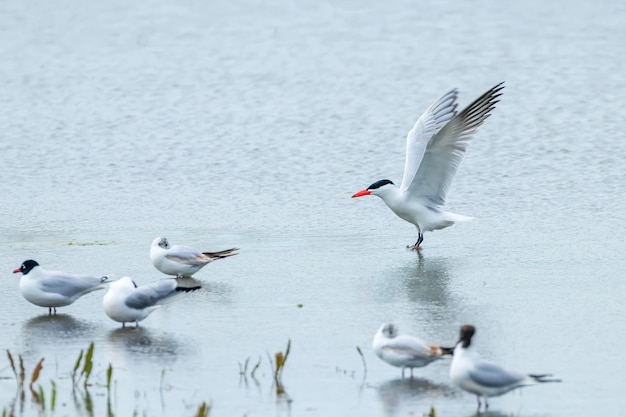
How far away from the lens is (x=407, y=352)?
7.03 metres

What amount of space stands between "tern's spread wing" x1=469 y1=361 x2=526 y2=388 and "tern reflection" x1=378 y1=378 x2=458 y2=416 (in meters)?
0.36

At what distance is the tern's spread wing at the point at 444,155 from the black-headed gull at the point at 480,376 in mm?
4513

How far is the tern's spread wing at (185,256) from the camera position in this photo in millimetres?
9602

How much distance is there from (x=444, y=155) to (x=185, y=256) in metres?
2.79

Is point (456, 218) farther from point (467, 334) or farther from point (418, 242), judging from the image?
point (467, 334)

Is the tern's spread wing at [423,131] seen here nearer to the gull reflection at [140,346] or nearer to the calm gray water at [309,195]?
the calm gray water at [309,195]

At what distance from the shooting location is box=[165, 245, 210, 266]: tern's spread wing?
960 centimetres

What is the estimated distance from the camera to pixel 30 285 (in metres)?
8.66

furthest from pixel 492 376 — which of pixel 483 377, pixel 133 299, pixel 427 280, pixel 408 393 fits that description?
pixel 427 280

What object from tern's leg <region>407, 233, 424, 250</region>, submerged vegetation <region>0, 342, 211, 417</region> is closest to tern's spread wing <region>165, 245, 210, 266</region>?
tern's leg <region>407, 233, 424, 250</region>

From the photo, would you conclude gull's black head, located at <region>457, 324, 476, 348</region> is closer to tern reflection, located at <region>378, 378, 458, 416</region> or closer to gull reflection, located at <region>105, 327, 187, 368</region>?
tern reflection, located at <region>378, 378, 458, 416</region>

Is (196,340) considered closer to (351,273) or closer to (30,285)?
(30,285)

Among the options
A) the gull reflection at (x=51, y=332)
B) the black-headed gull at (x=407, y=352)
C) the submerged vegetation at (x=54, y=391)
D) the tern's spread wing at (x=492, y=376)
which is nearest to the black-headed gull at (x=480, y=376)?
the tern's spread wing at (x=492, y=376)

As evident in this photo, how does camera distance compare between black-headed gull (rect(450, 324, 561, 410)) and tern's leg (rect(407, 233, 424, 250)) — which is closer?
black-headed gull (rect(450, 324, 561, 410))
